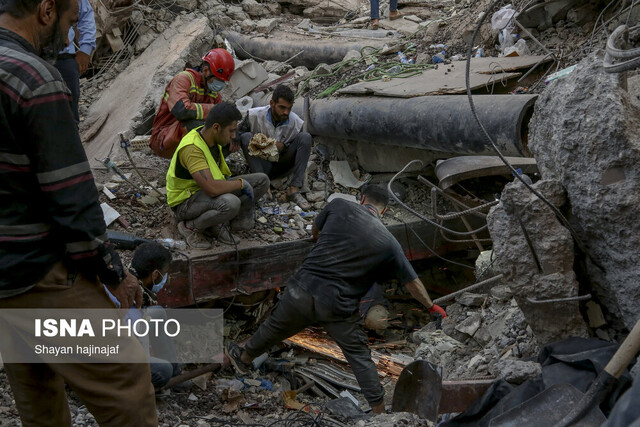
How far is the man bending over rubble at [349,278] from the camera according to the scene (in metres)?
4.95

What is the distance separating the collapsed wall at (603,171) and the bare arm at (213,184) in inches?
123

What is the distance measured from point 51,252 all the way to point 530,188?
2212 millimetres

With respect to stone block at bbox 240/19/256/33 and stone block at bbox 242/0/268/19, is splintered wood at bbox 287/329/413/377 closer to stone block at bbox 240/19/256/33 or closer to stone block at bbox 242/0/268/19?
stone block at bbox 240/19/256/33

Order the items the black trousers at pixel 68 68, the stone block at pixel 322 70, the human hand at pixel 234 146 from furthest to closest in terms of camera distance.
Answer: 1. the stone block at pixel 322 70
2. the human hand at pixel 234 146
3. the black trousers at pixel 68 68

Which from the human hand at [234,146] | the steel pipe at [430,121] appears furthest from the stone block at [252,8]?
the human hand at [234,146]

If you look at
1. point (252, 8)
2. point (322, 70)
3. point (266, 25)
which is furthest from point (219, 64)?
point (252, 8)

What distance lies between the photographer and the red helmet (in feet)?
21.0

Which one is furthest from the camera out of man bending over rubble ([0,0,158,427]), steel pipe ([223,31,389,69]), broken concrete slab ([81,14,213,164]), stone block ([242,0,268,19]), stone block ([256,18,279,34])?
stone block ([242,0,268,19])

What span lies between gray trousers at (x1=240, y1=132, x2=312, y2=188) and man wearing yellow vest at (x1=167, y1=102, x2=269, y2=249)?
1.91ft

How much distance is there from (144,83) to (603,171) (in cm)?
700

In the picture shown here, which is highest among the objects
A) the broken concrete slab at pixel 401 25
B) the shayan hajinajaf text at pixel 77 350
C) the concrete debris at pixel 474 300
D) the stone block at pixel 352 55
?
the broken concrete slab at pixel 401 25

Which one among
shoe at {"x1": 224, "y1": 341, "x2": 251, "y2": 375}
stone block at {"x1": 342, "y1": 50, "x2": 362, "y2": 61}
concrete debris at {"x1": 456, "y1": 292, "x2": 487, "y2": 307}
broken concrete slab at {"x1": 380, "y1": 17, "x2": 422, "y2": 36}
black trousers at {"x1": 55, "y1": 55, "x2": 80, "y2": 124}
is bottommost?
shoe at {"x1": 224, "y1": 341, "x2": 251, "y2": 375}

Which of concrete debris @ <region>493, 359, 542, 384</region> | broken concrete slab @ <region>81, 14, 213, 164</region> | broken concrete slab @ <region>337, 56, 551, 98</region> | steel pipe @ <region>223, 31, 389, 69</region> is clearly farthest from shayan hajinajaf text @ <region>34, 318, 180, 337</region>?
steel pipe @ <region>223, 31, 389, 69</region>

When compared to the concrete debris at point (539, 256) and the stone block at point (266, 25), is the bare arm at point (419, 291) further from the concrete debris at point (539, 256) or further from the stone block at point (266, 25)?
the stone block at point (266, 25)
